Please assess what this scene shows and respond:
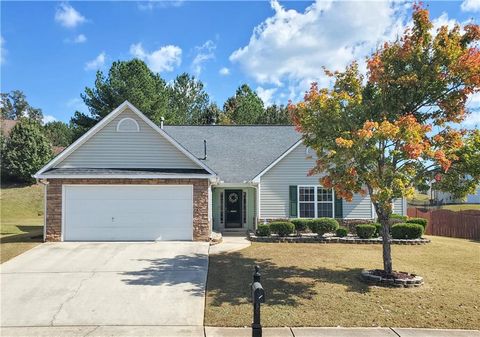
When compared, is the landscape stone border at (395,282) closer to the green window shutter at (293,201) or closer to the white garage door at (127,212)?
the white garage door at (127,212)

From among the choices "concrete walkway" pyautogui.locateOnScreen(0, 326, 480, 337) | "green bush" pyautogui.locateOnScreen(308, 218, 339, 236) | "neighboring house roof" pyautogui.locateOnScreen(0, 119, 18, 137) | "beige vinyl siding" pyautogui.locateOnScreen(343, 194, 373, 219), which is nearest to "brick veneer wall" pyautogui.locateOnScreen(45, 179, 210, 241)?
"green bush" pyautogui.locateOnScreen(308, 218, 339, 236)

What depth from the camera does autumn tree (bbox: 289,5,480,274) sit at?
9.76 metres

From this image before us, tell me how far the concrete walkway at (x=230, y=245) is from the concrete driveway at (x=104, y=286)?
692 mm

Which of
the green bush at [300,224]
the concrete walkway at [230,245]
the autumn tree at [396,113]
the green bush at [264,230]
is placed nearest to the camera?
the autumn tree at [396,113]

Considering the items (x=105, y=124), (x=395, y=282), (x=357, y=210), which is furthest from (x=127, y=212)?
(x=357, y=210)

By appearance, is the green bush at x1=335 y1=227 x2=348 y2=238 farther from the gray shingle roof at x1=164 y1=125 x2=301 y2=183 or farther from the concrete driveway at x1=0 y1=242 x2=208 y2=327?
the concrete driveway at x1=0 y1=242 x2=208 y2=327

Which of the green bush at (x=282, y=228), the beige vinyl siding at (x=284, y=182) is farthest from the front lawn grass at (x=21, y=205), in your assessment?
the green bush at (x=282, y=228)

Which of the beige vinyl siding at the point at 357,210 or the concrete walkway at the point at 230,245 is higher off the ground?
the beige vinyl siding at the point at 357,210

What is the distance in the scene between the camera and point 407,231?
1780 cm

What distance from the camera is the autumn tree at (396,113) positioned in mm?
9758

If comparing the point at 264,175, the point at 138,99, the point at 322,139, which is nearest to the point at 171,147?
the point at 264,175

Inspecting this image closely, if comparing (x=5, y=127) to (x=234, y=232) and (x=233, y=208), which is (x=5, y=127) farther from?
(x=234, y=232)

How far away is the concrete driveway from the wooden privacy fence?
47.9 feet

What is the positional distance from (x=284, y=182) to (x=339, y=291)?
10556mm
